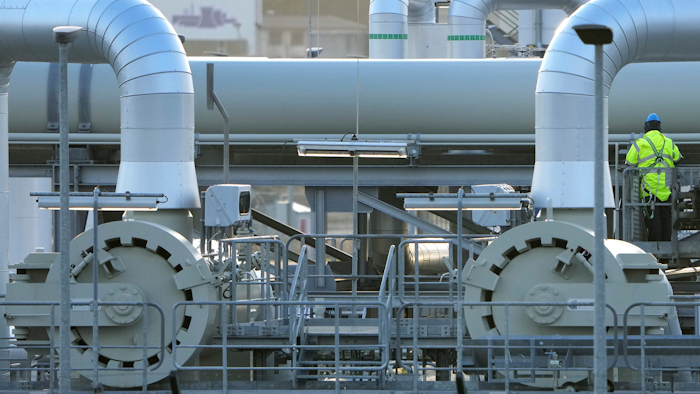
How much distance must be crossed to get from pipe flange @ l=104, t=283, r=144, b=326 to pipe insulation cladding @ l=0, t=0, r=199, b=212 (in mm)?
871

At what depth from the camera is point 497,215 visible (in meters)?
8.61

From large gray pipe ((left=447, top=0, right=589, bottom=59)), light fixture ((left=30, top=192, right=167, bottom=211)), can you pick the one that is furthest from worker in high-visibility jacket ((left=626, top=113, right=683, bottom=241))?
light fixture ((left=30, top=192, right=167, bottom=211))

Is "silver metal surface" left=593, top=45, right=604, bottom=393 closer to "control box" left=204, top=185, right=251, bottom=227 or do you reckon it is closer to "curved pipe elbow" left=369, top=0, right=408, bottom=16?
"control box" left=204, top=185, right=251, bottom=227

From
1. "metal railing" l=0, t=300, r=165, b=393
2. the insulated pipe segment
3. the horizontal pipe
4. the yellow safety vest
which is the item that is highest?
the insulated pipe segment

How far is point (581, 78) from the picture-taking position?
27.6 ft

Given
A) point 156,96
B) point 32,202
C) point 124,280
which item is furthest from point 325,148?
point 32,202

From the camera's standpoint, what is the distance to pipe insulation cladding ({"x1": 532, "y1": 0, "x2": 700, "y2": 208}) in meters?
8.34

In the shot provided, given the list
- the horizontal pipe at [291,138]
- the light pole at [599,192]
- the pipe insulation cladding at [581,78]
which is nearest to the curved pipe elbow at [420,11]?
the horizontal pipe at [291,138]

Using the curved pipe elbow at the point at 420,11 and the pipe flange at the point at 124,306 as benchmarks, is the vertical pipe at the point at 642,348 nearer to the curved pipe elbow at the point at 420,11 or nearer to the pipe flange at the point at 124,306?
the pipe flange at the point at 124,306

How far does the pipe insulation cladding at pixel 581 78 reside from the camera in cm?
834

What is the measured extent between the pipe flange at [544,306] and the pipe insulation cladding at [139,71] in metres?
3.40

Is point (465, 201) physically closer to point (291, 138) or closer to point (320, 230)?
point (320, 230)

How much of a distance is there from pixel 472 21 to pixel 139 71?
709 cm

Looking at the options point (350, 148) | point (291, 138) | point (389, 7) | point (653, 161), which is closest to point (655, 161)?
point (653, 161)
